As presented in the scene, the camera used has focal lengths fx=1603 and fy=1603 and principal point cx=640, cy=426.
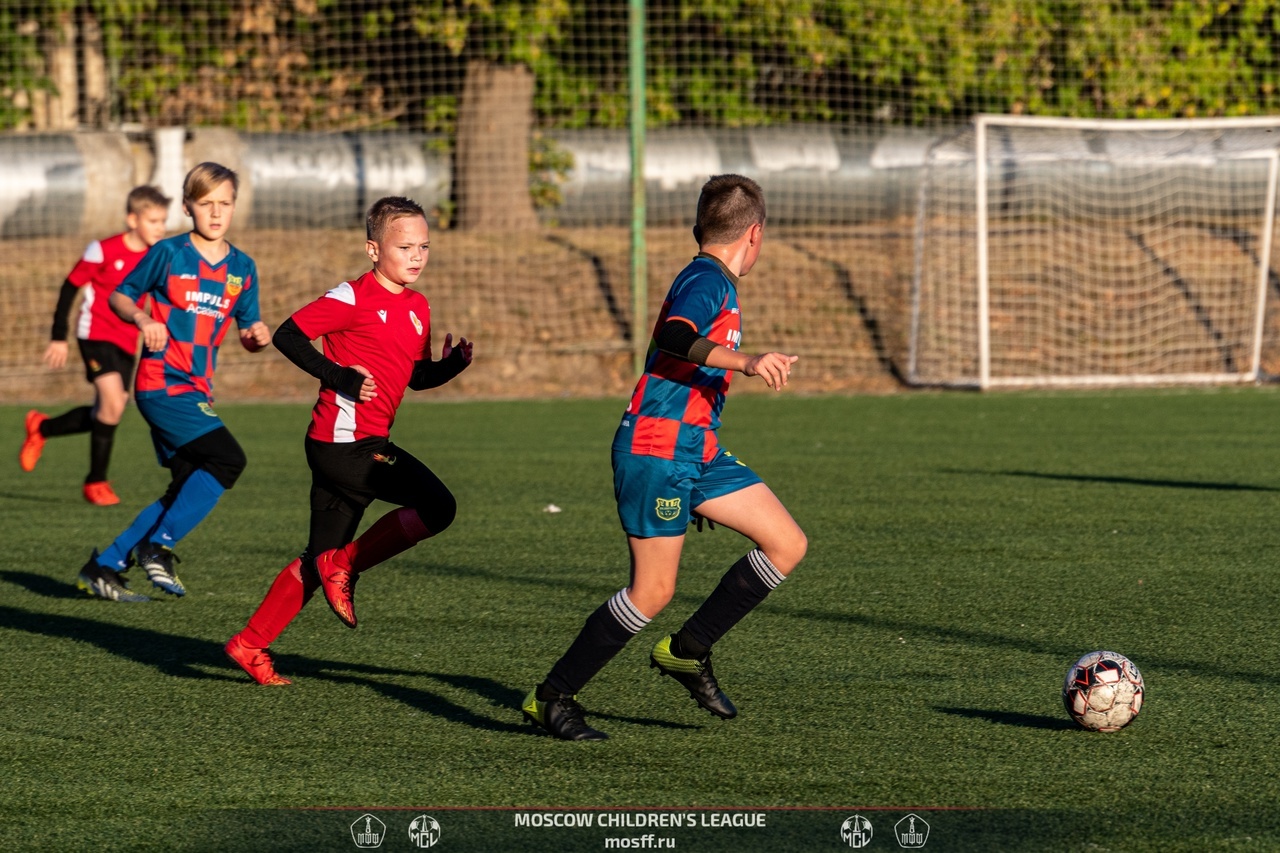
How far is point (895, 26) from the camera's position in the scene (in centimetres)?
1931

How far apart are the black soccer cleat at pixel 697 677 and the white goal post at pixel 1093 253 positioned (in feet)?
38.1

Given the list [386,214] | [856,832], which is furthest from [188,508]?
[856,832]

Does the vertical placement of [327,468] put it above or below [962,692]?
above

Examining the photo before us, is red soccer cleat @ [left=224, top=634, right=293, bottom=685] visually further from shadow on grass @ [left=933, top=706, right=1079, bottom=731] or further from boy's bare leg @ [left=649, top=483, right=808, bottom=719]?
shadow on grass @ [left=933, top=706, right=1079, bottom=731]

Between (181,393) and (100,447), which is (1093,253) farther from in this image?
(181,393)

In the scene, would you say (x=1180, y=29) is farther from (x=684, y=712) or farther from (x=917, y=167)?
(x=684, y=712)

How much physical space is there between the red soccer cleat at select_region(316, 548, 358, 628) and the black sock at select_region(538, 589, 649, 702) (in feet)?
2.65

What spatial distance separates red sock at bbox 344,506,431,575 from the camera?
17.2ft

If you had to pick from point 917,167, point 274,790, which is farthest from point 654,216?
point 274,790

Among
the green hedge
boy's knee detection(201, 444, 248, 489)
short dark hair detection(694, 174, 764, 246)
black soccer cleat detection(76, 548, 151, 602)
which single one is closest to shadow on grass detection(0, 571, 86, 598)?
black soccer cleat detection(76, 548, 151, 602)

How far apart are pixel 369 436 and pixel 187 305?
6.42 ft

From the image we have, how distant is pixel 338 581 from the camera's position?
16.6ft

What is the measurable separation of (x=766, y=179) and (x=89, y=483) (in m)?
10.7

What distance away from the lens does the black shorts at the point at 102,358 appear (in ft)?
30.9
